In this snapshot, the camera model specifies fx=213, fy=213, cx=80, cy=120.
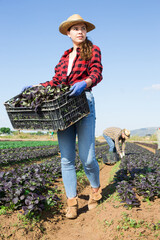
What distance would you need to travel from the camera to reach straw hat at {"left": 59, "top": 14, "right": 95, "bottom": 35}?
2.72 m

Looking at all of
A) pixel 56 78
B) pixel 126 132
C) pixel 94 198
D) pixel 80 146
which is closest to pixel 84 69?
pixel 56 78

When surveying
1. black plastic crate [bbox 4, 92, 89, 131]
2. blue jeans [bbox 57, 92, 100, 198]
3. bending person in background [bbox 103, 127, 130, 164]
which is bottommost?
bending person in background [bbox 103, 127, 130, 164]

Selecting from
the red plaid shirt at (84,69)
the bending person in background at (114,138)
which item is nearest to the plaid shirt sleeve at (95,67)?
the red plaid shirt at (84,69)

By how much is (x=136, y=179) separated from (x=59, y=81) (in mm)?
2219

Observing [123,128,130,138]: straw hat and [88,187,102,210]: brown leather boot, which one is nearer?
[88,187,102,210]: brown leather boot

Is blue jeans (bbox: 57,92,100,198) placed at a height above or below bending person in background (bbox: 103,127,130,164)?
above

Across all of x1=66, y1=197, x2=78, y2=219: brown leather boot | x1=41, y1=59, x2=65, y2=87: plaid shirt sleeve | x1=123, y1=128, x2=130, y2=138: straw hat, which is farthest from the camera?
x1=123, y1=128, x2=130, y2=138: straw hat

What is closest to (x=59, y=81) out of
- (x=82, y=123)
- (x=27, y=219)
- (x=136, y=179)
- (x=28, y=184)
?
(x=82, y=123)

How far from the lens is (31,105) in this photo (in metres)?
2.42

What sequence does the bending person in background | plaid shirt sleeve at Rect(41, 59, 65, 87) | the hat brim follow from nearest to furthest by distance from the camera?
the hat brim
plaid shirt sleeve at Rect(41, 59, 65, 87)
the bending person in background

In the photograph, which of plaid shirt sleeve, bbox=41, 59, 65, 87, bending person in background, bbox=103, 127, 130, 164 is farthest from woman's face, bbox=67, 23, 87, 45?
bending person in background, bbox=103, 127, 130, 164

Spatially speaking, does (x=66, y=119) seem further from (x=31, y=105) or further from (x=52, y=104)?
(x=31, y=105)

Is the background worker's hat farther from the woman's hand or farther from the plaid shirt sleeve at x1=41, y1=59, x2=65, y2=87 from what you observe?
the woman's hand

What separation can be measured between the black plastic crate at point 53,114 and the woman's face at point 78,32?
799mm
